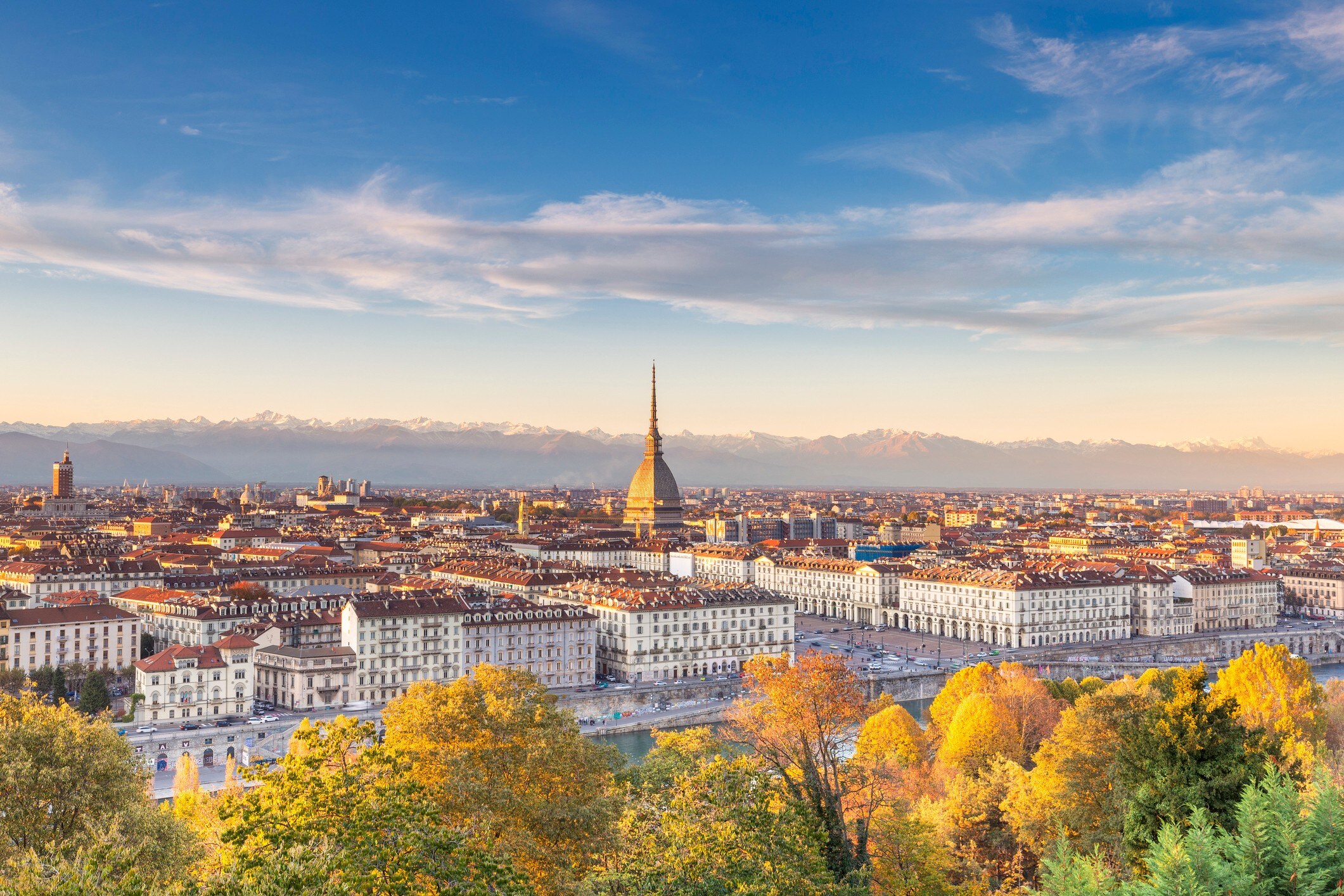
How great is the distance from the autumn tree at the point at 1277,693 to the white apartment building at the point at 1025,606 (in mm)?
39851

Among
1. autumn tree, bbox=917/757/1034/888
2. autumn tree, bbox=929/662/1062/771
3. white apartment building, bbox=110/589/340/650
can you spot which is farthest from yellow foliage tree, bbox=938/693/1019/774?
white apartment building, bbox=110/589/340/650

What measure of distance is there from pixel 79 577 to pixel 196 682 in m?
39.3

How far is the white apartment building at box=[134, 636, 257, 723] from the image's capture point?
196 ft

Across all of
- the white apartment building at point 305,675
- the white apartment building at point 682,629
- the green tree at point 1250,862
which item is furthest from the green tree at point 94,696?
the green tree at point 1250,862

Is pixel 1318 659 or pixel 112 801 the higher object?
pixel 112 801

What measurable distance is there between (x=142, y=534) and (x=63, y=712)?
15427 cm

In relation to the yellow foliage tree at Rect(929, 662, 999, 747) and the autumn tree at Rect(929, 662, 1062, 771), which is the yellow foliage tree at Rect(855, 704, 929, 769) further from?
the yellow foliage tree at Rect(929, 662, 999, 747)

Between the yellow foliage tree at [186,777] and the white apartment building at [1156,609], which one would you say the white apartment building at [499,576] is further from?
the white apartment building at [1156,609]

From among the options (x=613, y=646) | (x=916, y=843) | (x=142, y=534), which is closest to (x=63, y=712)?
(x=916, y=843)

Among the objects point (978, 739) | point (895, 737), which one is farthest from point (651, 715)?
point (978, 739)

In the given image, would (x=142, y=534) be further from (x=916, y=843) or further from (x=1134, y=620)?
(x=916, y=843)

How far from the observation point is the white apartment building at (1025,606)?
3900 inches

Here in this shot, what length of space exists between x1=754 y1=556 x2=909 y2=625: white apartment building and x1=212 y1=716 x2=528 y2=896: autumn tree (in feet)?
323

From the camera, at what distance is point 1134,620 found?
10644cm
